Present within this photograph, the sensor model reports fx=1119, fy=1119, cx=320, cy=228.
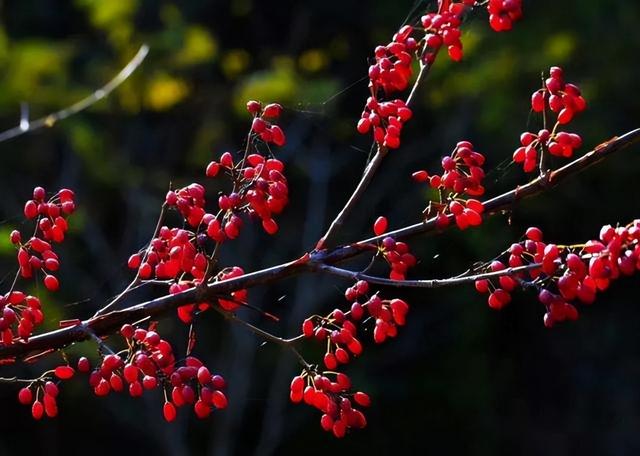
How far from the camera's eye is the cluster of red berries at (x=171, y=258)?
1203mm

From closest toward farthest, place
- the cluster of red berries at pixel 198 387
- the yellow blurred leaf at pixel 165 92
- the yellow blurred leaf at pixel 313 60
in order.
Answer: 1. the cluster of red berries at pixel 198 387
2. the yellow blurred leaf at pixel 165 92
3. the yellow blurred leaf at pixel 313 60

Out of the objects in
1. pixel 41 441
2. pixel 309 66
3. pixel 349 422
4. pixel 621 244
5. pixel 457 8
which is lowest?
pixel 41 441

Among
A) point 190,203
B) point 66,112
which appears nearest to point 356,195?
point 190,203

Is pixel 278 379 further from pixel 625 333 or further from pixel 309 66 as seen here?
pixel 625 333

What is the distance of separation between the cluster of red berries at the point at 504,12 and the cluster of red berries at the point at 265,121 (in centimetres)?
28

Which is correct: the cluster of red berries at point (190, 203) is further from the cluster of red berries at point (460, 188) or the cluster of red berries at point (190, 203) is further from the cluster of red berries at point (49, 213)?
the cluster of red berries at point (460, 188)

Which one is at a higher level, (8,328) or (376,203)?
(376,203)

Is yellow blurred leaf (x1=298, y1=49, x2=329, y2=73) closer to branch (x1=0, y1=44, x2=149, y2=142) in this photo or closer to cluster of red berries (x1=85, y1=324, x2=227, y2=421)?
branch (x1=0, y1=44, x2=149, y2=142)

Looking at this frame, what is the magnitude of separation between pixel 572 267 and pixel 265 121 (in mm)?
423

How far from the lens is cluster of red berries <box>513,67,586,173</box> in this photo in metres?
1.26

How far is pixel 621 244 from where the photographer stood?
106cm

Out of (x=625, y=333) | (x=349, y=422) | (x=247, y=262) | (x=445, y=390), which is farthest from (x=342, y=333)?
(x=625, y=333)

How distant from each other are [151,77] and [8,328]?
565 centimetres

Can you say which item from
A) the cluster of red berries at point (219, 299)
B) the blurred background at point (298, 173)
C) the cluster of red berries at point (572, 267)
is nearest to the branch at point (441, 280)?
the cluster of red berries at point (572, 267)
